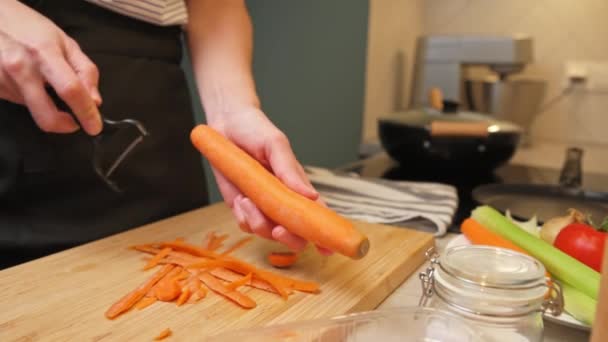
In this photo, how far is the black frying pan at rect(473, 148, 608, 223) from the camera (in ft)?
3.30

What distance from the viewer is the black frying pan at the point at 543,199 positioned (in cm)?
101

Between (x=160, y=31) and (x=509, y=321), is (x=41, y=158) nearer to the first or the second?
(x=160, y=31)

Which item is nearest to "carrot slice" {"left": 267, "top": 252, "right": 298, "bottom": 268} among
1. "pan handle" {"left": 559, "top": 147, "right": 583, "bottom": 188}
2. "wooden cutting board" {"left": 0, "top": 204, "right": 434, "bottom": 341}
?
"wooden cutting board" {"left": 0, "top": 204, "right": 434, "bottom": 341}

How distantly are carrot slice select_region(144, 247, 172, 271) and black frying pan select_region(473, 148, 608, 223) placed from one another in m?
0.59

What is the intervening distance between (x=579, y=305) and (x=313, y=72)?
1213 millimetres

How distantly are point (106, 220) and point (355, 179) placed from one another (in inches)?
Result: 19.6

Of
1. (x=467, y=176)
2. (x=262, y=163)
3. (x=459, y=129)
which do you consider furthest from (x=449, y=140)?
(x=262, y=163)

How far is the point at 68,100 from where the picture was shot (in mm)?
584

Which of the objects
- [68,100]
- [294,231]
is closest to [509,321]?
[294,231]

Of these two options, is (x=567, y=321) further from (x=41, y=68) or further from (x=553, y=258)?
(x=41, y=68)

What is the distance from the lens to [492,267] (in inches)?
19.2

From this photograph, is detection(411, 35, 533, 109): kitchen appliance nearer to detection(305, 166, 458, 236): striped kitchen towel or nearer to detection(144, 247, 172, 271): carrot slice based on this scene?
detection(305, 166, 458, 236): striped kitchen towel

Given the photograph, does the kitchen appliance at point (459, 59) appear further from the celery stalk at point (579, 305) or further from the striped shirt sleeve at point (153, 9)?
the celery stalk at point (579, 305)

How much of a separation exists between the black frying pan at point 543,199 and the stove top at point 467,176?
0.09 metres
